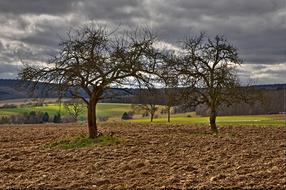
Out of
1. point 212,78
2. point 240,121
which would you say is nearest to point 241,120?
point 240,121

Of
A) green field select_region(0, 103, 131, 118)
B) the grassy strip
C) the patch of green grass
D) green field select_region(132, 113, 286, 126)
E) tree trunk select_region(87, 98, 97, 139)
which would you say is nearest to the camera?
the patch of green grass

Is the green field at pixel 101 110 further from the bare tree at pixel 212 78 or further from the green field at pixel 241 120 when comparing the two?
the bare tree at pixel 212 78

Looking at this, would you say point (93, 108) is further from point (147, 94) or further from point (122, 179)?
point (122, 179)

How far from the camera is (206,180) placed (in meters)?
13.1

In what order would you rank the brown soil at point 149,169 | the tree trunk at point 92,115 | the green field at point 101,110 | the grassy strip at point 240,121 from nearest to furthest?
the brown soil at point 149,169 → the tree trunk at point 92,115 → the grassy strip at point 240,121 → the green field at point 101,110

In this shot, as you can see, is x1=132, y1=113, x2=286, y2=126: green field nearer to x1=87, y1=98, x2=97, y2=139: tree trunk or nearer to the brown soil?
x1=87, y1=98, x2=97, y2=139: tree trunk

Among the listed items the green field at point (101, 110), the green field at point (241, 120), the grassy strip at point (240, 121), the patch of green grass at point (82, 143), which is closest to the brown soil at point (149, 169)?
the patch of green grass at point (82, 143)

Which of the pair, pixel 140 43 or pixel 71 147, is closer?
pixel 71 147

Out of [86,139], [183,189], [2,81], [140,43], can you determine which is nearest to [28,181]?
[183,189]

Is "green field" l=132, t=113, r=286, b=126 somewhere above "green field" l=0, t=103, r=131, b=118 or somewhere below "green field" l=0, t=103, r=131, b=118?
below

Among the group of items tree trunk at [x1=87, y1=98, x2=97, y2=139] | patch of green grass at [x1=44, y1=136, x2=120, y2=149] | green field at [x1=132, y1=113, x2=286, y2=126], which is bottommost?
green field at [x1=132, y1=113, x2=286, y2=126]

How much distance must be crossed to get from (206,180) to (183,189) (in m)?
1.62

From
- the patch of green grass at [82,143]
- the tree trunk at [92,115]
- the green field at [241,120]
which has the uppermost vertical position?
the tree trunk at [92,115]

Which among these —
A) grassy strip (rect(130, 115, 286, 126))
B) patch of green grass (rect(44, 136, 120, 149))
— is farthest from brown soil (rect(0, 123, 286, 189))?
grassy strip (rect(130, 115, 286, 126))
